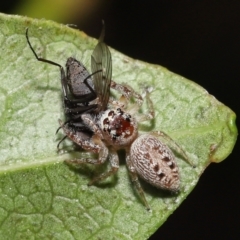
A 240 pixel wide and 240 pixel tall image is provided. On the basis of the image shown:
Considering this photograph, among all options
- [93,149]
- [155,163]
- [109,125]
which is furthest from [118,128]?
[155,163]

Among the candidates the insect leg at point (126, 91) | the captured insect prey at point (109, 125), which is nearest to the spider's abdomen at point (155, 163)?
the captured insect prey at point (109, 125)

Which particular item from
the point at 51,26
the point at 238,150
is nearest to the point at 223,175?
the point at 238,150

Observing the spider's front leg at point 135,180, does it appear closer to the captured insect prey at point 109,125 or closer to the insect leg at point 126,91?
the captured insect prey at point 109,125

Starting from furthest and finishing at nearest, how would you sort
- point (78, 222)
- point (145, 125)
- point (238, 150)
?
point (238, 150) < point (145, 125) < point (78, 222)

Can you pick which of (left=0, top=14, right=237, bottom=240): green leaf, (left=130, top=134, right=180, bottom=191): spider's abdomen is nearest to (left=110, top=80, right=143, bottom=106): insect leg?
(left=0, top=14, right=237, bottom=240): green leaf

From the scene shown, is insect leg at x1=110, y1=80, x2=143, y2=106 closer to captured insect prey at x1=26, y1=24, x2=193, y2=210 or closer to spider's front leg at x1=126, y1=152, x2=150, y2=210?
captured insect prey at x1=26, y1=24, x2=193, y2=210

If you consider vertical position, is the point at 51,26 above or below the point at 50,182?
above

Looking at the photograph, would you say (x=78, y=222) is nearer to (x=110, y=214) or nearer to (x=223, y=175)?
(x=110, y=214)
